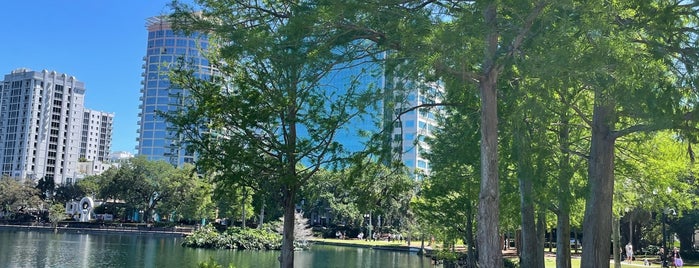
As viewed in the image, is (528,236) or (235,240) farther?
(235,240)

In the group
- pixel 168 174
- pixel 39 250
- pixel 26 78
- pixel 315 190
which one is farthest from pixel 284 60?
pixel 26 78

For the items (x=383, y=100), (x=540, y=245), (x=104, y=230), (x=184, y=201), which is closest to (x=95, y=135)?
(x=104, y=230)

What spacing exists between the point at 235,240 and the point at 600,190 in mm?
40516

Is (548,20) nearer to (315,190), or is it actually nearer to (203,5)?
(203,5)

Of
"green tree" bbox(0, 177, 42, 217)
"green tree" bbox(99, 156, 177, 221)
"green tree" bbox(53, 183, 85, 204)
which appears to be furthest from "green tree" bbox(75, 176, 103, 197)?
"green tree" bbox(99, 156, 177, 221)

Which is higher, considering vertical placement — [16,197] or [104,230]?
[16,197]

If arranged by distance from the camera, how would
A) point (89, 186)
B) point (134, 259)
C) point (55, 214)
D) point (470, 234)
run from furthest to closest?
1. point (89, 186)
2. point (55, 214)
3. point (134, 259)
4. point (470, 234)

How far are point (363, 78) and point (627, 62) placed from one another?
4667mm

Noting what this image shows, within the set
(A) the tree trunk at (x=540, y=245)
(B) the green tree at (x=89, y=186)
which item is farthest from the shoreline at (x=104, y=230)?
(A) the tree trunk at (x=540, y=245)

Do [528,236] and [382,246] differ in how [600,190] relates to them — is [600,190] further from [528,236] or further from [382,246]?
[382,246]

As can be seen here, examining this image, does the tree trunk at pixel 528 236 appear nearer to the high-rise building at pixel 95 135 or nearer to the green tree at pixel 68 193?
the green tree at pixel 68 193

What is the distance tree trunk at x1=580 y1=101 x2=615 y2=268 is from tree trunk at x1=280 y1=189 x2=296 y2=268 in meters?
5.78

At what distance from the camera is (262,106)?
37.8 ft

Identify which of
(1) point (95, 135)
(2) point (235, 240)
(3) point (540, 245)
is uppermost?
(1) point (95, 135)
